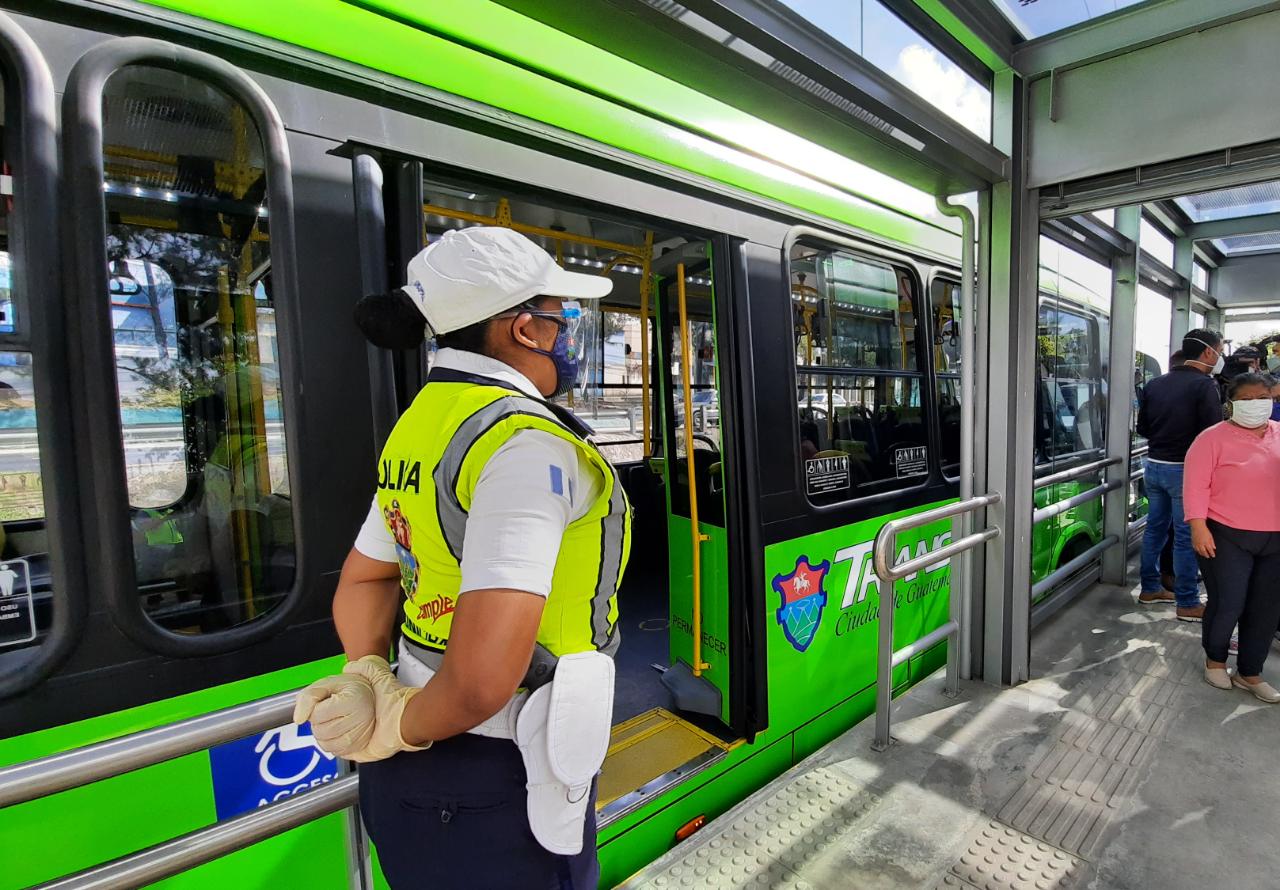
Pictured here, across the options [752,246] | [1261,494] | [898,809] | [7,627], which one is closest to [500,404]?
[7,627]

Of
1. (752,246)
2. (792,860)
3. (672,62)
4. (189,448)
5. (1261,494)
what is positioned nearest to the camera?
(189,448)

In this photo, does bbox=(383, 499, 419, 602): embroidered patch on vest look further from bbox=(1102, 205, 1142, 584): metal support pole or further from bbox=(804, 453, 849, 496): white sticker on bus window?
bbox=(1102, 205, 1142, 584): metal support pole

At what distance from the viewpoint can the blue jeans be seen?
3.99 meters

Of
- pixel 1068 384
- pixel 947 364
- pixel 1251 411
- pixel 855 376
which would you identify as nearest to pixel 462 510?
pixel 855 376

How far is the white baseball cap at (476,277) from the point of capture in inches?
38.4

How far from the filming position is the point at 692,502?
277 cm

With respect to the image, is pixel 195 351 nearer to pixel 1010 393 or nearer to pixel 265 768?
pixel 265 768

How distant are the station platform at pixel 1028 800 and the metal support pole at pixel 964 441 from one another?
0.71 feet

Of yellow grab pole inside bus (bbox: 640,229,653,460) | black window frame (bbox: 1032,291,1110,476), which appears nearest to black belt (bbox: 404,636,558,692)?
yellow grab pole inside bus (bbox: 640,229,653,460)

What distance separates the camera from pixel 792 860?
2059 mm

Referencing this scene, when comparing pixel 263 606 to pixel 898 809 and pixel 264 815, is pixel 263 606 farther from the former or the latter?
pixel 898 809

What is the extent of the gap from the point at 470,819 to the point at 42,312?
3.66ft

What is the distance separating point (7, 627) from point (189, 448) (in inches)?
16.1

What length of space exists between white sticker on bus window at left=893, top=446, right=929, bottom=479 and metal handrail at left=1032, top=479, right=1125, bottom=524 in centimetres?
57
